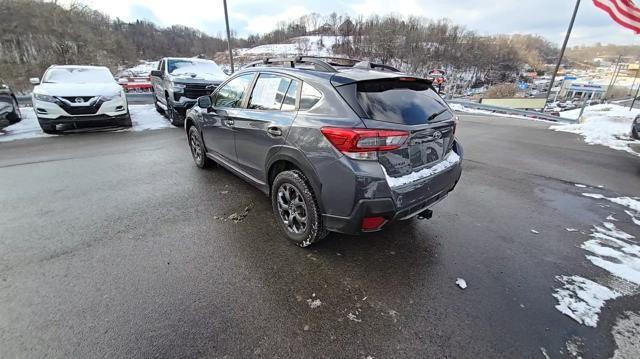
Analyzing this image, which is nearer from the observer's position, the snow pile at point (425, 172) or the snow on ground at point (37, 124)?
the snow pile at point (425, 172)

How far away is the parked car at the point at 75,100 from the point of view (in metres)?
6.95

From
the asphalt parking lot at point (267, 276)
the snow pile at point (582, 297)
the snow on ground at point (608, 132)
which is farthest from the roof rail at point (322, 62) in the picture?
the snow on ground at point (608, 132)

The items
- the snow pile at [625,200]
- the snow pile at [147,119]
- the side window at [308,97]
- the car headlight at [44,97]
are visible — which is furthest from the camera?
the snow pile at [147,119]

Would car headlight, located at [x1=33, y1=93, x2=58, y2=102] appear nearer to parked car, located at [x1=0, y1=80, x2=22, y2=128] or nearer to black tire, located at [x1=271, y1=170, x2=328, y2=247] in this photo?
parked car, located at [x1=0, y1=80, x2=22, y2=128]

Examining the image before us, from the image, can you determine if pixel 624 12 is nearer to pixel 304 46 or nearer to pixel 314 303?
pixel 314 303

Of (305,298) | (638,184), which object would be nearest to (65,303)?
(305,298)

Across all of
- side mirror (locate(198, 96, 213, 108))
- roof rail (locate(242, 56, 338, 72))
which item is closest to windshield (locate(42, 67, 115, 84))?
side mirror (locate(198, 96, 213, 108))

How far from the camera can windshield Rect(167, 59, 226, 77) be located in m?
9.20

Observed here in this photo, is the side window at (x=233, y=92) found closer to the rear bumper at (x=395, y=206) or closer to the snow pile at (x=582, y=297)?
the rear bumper at (x=395, y=206)

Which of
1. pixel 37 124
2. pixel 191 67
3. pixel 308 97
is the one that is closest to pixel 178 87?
pixel 191 67

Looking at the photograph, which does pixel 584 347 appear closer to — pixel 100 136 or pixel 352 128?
pixel 352 128

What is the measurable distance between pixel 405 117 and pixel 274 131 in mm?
1251

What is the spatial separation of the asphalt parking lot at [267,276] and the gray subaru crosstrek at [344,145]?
50 cm

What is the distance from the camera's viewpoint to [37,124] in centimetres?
859
